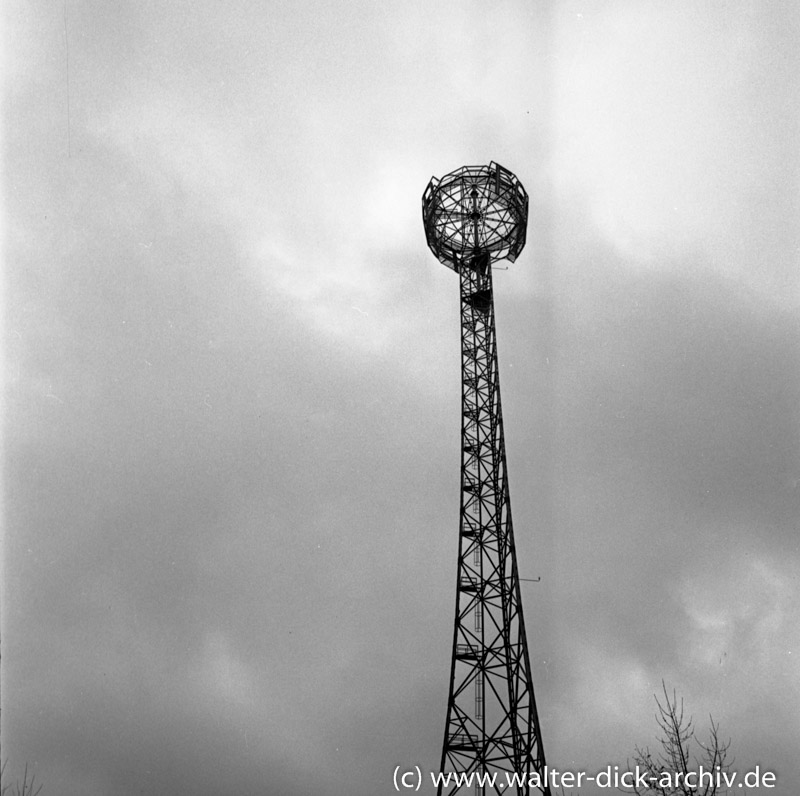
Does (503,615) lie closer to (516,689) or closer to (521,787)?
(516,689)

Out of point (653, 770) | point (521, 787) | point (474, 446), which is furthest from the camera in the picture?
point (474, 446)

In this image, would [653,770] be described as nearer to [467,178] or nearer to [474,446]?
[474,446]

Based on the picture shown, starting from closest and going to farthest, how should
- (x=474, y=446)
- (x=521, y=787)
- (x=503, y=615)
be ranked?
(x=521, y=787) < (x=503, y=615) < (x=474, y=446)

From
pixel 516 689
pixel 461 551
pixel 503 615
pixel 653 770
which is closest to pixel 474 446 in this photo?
pixel 461 551

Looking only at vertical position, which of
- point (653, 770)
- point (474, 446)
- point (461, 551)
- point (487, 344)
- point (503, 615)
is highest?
point (487, 344)

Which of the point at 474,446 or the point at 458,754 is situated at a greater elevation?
the point at 474,446

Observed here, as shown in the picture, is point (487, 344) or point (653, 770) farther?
point (487, 344)

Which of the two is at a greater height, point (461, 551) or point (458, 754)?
point (461, 551)

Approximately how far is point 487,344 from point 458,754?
15657 millimetres

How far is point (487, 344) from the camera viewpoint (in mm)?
33562

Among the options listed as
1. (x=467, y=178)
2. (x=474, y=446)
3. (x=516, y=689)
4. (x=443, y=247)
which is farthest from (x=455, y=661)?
(x=467, y=178)

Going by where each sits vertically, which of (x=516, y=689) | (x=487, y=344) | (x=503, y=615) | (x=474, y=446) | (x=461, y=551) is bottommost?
(x=516, y=689)

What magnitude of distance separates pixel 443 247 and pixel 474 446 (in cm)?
867

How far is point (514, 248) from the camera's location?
3431 centimetres
